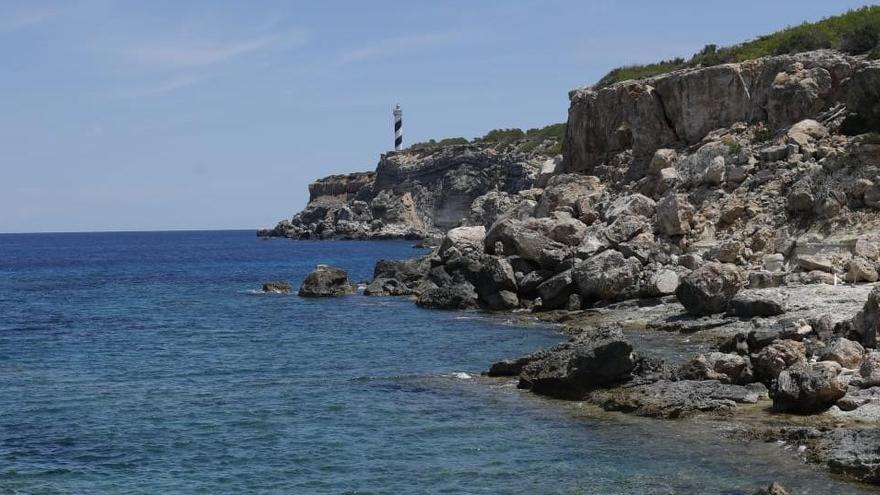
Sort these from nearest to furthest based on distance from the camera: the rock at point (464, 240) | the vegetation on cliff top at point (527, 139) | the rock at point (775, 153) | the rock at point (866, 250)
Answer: the rock at point (866, 250) < the rock at point (775, 153) < the rock at point (464, 240) < the vegetation on cliff top at point (527, 139)

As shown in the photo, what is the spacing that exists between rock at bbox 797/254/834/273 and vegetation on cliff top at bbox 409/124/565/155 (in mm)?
90871

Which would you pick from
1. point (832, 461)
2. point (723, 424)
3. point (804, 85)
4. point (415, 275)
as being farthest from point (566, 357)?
point (415, 275)

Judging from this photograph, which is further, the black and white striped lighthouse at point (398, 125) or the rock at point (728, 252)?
the black and white striped lighthouse at point (398, 125)

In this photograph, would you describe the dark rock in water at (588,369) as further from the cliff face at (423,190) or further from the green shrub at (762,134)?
the cliff face at (423,190)

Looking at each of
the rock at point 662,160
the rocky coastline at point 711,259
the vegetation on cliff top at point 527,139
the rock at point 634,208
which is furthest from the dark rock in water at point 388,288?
the vegetation on cliff top at point 527,139

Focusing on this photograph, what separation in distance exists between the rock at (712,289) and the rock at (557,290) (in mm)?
8598

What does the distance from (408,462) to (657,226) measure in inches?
1244

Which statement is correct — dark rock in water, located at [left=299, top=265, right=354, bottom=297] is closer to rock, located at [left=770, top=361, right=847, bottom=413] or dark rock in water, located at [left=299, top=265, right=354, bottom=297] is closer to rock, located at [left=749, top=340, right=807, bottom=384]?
rock, located at [left=749, top=340, right=807, bottom=384]

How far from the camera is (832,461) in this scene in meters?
17.4

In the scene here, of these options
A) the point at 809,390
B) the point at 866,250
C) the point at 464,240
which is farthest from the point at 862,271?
the point at 464,240

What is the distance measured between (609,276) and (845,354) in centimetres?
1861

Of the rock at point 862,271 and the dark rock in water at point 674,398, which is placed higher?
the rock at point 862,271

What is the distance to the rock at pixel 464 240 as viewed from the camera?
56281mm

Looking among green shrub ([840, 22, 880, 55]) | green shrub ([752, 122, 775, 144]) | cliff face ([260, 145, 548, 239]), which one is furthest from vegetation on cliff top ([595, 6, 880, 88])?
cliff face ([260, 145, 548, 239])
